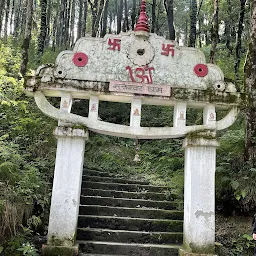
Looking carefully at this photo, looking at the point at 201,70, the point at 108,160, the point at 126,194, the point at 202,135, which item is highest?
the point at 201,70

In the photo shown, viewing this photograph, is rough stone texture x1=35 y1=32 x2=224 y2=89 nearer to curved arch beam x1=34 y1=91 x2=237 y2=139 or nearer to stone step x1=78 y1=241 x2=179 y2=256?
curved arch beam x1=34 y1=91 x2=237 y2=139

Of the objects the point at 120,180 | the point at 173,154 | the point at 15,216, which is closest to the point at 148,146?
the point at 173,154

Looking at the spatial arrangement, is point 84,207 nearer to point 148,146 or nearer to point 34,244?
point 34,244

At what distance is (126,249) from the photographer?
5930mm

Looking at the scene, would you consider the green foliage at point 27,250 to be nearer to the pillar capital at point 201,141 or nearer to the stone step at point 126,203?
the stone step at point 126,203

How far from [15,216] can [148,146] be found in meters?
6.91

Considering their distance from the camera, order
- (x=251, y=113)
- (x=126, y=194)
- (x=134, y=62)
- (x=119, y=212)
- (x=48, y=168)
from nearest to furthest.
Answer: (x=134, y=62)
(x=119, y=212)
(x=251, y=113)
(x=48, y=168)
(x=126, y=194)

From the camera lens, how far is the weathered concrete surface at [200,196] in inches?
224

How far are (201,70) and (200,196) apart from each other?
2445mm

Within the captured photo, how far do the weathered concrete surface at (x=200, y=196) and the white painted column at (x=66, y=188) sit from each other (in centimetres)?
208

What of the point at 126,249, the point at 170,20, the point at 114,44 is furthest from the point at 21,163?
the point at 170,20

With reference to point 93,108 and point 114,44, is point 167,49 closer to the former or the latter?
point 114,44

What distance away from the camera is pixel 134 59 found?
5.99 m

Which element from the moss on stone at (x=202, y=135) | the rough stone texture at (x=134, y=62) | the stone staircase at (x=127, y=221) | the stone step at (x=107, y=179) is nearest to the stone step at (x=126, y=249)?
the stone staircase at (x=127, y=221)
